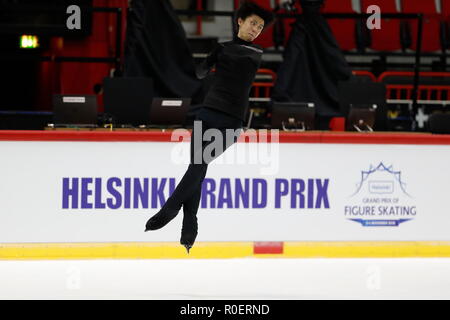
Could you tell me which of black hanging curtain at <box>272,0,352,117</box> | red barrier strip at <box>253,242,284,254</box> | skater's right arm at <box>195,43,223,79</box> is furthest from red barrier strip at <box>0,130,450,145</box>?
black hanging curtain at <box>272,0,352,117</box>

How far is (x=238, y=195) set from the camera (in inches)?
263

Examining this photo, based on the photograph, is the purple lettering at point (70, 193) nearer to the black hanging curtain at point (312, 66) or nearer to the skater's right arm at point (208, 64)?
the skater's right arm at point (208, 64)

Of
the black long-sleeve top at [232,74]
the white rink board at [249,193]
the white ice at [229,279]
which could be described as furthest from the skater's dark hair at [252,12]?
the white rink board at [249,193]

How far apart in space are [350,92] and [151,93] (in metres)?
2.13

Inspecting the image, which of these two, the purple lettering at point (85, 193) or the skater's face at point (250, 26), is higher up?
the skater's face at point (250, 26)

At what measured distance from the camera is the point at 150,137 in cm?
Answer: 662

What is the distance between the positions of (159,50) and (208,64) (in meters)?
4.15

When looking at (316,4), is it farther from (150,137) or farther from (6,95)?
(6,95)

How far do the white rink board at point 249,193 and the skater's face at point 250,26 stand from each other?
6.65 feet

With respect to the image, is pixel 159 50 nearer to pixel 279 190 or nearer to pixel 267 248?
pixel 279 190

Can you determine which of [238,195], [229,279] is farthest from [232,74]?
[238,195]

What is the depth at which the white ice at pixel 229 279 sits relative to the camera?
5477 millimetres

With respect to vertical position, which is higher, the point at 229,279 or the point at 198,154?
the point at 198,154
